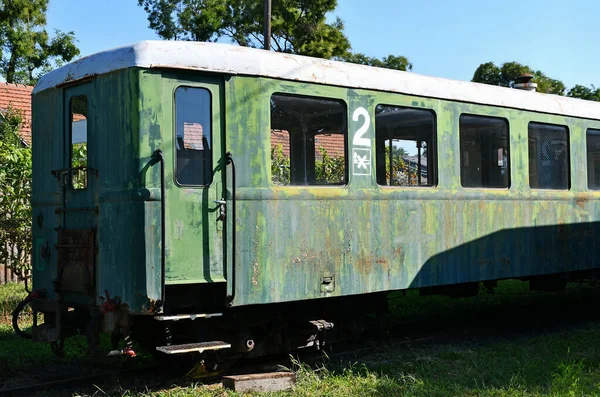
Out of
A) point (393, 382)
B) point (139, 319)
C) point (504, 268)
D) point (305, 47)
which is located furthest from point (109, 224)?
point (305, 47)

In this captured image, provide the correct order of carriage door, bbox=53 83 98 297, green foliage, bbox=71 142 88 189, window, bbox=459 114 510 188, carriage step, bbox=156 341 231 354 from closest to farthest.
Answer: carriage step, bbox=156 341 231 354
carriage door, bbox=53 83 98 297
green foliage, bbox=71 142 88 189
window, bbox=459 114 510 188

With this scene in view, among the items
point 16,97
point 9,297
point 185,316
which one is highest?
point 16,97

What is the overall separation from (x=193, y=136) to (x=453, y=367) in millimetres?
3500

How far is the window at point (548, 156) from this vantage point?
371 inches

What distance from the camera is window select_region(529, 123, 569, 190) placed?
30.9ft

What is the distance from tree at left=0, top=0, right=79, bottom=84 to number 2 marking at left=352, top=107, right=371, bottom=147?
25109 mm

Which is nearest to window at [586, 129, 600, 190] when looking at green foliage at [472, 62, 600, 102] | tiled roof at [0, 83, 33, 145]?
tiled roof at [0, 83, 33, 145]

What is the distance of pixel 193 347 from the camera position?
20.7 ft

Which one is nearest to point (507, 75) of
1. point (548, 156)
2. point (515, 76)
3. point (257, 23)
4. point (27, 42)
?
point (515, 76)

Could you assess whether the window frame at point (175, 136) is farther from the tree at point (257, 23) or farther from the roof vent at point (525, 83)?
the tree at point (257, 23)

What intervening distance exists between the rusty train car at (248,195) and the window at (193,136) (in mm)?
13

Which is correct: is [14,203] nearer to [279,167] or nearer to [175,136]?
[175,136]

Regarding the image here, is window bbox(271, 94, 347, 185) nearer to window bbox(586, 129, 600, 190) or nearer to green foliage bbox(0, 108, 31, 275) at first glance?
window bbox(586, 129, 600, 190)

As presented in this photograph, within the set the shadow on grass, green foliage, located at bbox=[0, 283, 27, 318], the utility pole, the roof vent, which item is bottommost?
the shadow on grass
